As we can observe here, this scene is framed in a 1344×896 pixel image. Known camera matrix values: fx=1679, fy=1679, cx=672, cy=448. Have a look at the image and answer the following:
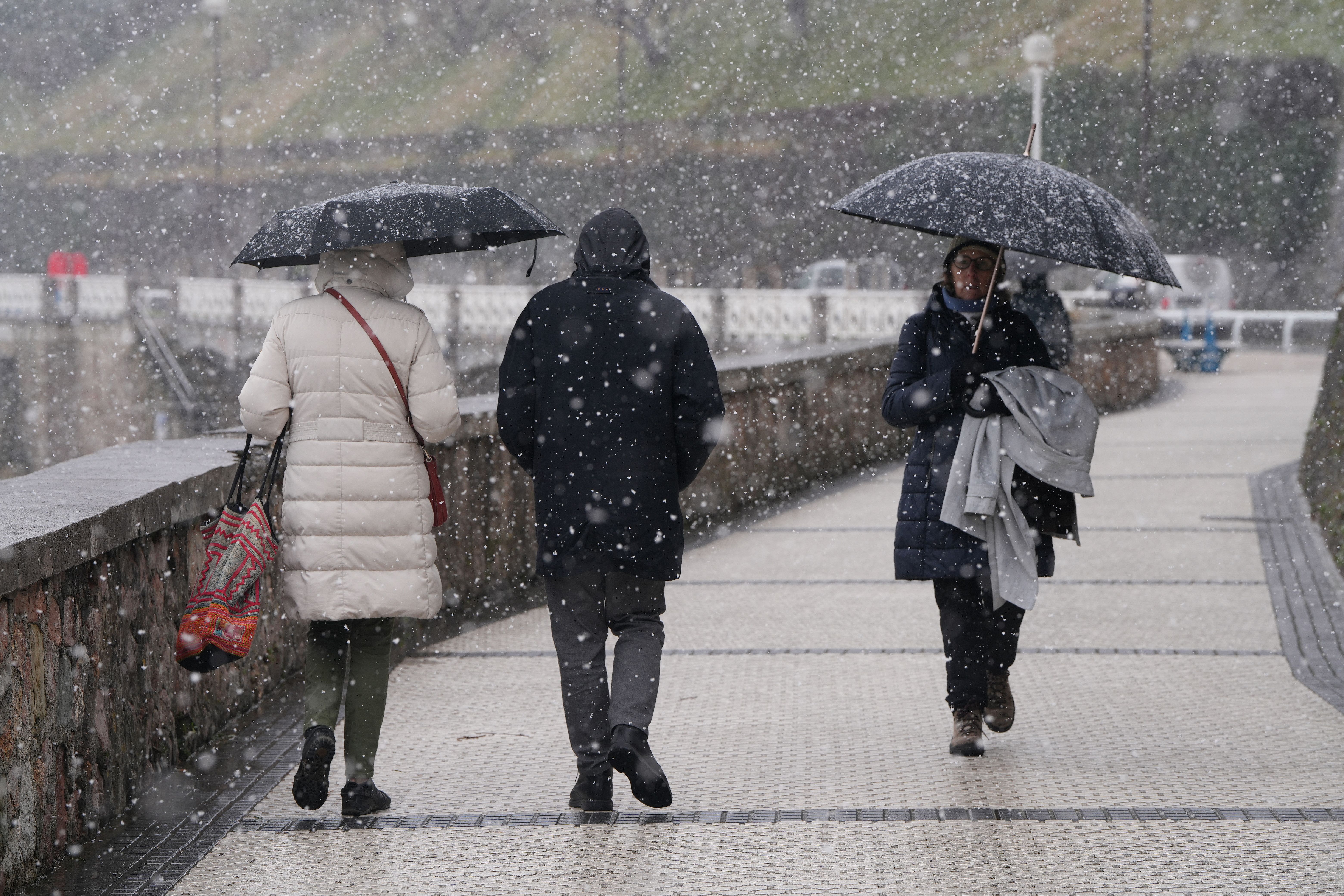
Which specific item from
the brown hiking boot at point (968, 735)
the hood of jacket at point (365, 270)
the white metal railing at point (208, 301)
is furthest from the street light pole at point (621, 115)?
the hood of jacket at point (365, 270)

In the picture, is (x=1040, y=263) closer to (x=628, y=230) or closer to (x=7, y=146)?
(x=628, y=230)

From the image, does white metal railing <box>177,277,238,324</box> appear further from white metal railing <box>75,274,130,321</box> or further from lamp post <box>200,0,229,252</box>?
lamp post <box>200,0,229,252</box>

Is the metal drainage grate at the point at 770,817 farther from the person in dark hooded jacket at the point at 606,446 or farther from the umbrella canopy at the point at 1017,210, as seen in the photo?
the umbrella canopy at the point at 1017,210

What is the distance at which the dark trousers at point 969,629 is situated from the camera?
4812 millimetres

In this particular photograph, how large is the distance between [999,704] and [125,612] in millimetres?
2474

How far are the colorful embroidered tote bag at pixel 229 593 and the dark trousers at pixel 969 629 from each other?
1.90m

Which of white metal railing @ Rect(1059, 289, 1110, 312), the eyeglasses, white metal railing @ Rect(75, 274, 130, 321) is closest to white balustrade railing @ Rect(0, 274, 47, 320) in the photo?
white metal railing @ Rect(75, 274, 130, 321)

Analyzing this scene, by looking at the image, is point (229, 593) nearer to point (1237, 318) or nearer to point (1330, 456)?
point (1330, 456)

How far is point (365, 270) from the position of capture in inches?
168

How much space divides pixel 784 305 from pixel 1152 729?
25.4 metres

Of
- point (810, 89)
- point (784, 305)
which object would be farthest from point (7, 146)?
point (784, 305)

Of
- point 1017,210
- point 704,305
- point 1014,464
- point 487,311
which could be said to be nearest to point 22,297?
point 487,311

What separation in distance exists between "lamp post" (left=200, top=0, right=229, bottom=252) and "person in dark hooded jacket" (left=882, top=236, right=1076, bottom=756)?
33233 mm

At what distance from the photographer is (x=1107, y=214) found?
466 cm
